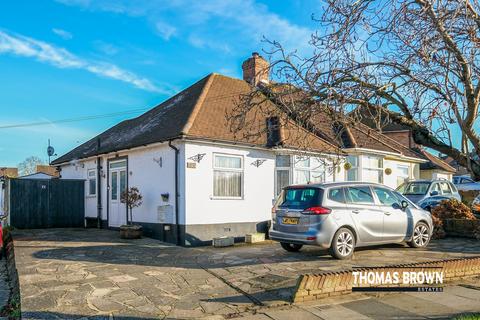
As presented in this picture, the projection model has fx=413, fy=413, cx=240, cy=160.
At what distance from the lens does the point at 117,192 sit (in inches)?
655

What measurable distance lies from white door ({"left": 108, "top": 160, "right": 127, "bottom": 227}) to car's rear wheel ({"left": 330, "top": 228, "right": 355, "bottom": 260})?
9.22 meters

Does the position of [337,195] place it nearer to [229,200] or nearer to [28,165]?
[229,200]

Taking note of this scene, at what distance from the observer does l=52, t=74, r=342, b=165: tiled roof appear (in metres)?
13.5

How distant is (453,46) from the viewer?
5523 millimetres

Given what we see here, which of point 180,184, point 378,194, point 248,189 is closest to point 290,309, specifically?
point 378,194

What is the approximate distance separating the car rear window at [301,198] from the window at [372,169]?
8.55 m

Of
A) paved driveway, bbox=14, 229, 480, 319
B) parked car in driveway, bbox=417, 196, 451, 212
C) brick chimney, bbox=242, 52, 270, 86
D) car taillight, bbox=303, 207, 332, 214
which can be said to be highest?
brick chimney, bbox=242, 52, 270, 86

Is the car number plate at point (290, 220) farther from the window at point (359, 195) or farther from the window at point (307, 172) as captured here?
the window at point (307, 172)

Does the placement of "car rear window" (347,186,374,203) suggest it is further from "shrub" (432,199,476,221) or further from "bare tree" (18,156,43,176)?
"bare tree" (18,156,43,176)

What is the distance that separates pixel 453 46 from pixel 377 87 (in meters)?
1.09

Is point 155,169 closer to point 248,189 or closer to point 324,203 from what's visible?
point 248,189

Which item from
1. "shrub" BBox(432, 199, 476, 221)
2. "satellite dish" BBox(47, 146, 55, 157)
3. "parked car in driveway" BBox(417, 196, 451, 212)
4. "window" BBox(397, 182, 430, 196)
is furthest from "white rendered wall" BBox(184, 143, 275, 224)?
"satellite dish" BBox(47, 146, 55, 157)

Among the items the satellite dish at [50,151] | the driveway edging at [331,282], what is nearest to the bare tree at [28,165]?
the satellite dish at [50,151]

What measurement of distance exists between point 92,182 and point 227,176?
778 cm
